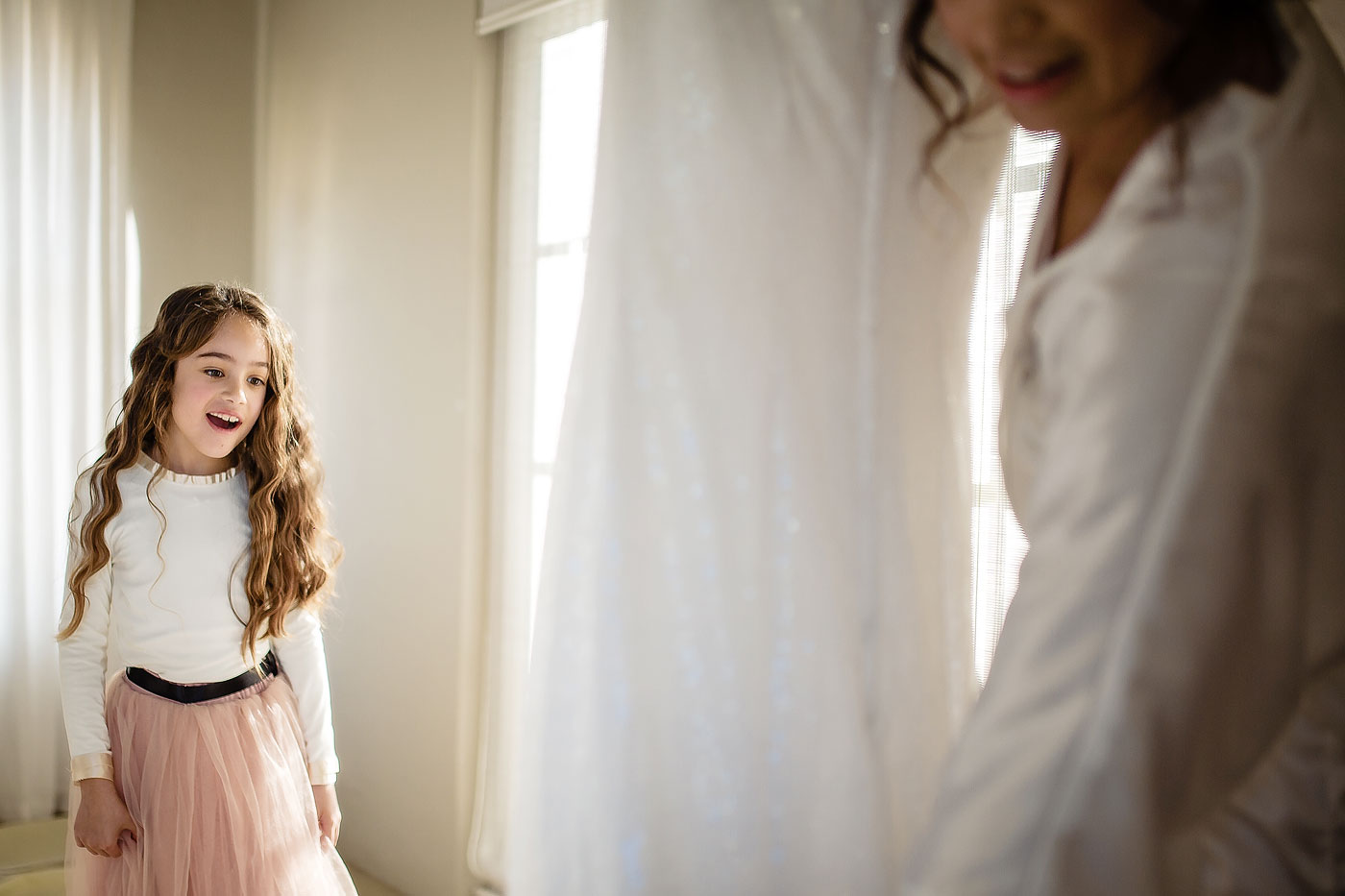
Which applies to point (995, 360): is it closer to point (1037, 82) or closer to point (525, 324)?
point (1037, 82)

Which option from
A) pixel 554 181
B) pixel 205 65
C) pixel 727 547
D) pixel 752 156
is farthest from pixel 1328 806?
pixel 205 65

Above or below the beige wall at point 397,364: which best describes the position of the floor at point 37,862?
below

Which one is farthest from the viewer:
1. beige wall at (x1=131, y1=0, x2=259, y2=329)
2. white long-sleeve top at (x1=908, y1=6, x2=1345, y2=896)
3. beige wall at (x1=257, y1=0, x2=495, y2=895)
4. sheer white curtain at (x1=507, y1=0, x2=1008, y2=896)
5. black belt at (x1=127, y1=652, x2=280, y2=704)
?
beige wall at (x1=131, y1=0, x2=259, y2=329)

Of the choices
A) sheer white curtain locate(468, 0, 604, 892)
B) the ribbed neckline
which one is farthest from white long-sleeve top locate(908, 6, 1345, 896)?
sheer white curtain locate(468, 0, 604, 892)

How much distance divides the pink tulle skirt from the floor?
0.92m

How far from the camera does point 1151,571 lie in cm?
39

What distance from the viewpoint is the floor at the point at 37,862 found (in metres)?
1.86

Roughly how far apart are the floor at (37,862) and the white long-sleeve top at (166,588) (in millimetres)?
1016

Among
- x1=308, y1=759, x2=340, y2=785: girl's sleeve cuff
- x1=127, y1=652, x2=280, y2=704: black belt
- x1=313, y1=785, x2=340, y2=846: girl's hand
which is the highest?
x1=127, y1=652, x2=280, y2=704: black belt

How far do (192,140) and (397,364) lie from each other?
3.35 feet

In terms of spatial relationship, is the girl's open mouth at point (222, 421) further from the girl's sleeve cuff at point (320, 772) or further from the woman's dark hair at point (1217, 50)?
the woman's dark hair at point (1217, 50)

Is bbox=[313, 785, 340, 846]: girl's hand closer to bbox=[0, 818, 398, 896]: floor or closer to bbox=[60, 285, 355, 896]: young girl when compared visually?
bbox=[60, 285, 355, 896]: young girl

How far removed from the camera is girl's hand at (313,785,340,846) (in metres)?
1.27

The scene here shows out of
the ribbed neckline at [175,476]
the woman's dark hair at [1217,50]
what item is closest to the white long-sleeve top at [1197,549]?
the woman's dark hair at [1217,50]
